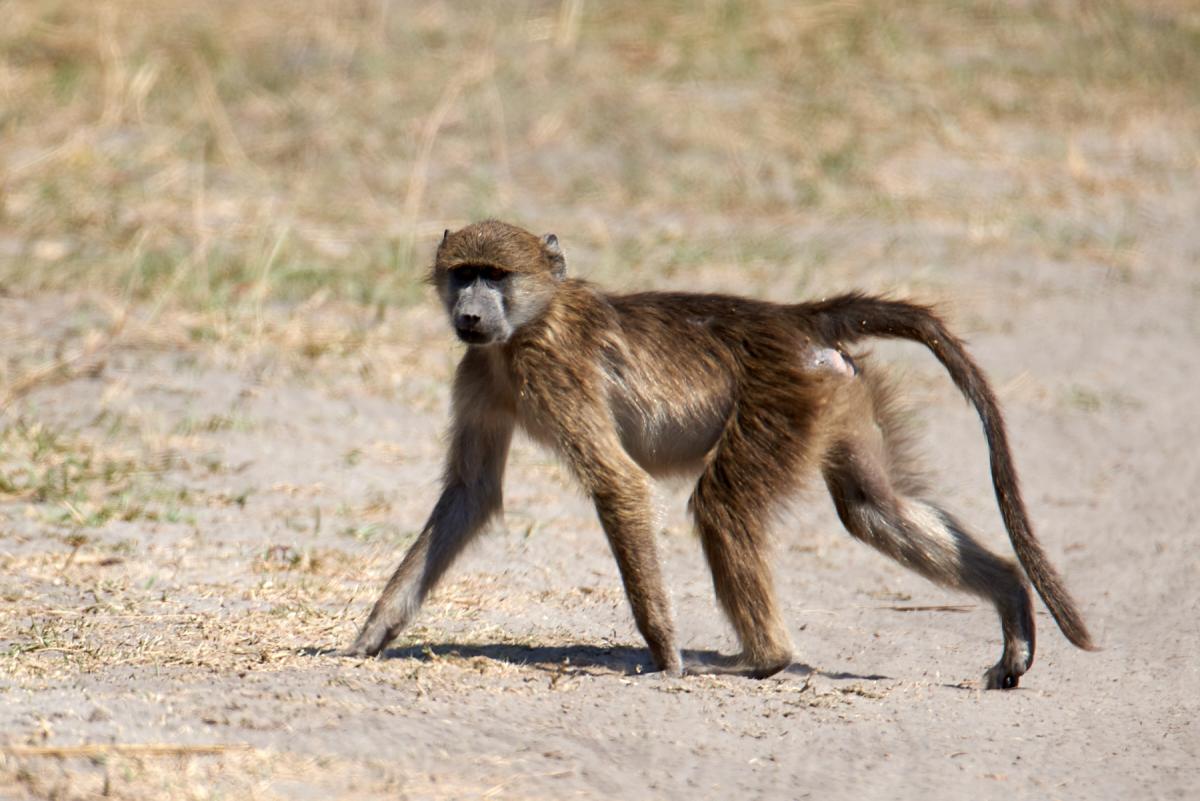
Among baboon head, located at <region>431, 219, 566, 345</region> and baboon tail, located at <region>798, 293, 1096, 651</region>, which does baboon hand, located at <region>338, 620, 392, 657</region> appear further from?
baboon tail, located at <region>798, 293, 1096, 651</region>

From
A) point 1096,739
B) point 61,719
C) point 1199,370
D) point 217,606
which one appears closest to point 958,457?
point 1199,370

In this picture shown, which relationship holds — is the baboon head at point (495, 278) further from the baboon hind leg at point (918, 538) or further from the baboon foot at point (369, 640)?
the baboon hind leg at point (918, 538)

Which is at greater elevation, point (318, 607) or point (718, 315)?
point (718, 315)

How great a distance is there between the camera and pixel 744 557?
5.38m

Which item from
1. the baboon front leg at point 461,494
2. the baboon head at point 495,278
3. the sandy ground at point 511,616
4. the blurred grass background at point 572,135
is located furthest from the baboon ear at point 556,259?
the blurred grass background at point 572,135

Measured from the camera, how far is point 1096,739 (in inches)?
197

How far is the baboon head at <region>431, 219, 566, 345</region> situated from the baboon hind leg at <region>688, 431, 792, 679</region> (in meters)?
0.87

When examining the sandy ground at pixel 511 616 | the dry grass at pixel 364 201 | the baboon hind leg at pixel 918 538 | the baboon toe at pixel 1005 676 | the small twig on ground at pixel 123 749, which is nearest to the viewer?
the small twig on ground at pixel 123 749

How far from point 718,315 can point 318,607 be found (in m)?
1.82

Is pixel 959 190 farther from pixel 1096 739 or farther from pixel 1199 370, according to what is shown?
pixel 1096 739

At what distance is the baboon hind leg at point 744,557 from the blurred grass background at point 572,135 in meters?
4.36

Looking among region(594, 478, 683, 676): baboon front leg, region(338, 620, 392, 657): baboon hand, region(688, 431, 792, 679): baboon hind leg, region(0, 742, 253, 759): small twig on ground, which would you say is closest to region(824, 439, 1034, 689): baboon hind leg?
region(688, 431, 792, 679): baboon hind leg

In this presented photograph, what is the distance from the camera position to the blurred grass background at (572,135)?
10617 mm

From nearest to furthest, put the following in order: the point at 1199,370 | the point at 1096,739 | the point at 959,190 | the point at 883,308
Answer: the point at 1096,739 → the point at 883,308 → the point at 1199,370 → the point at 959,190
